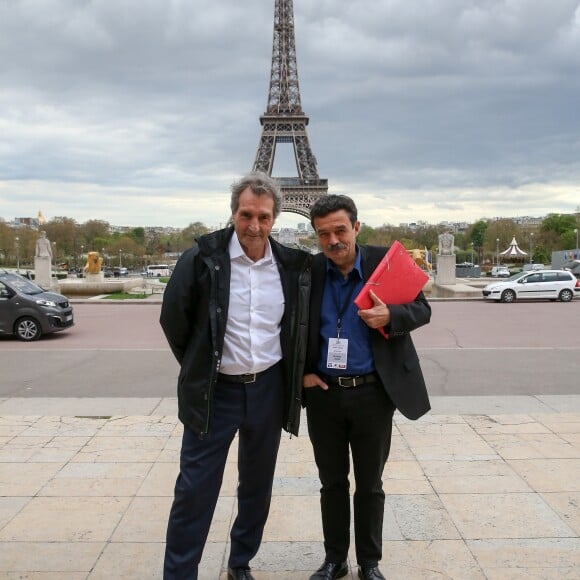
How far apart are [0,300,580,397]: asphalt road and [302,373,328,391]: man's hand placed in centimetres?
512

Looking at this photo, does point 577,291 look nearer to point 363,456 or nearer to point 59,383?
point 59,383

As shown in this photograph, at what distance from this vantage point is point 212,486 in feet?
Result: 9.67

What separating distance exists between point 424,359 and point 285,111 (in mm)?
67209

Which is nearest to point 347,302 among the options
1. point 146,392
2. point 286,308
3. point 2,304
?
point 286,308

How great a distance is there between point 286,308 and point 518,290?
71.2 feet

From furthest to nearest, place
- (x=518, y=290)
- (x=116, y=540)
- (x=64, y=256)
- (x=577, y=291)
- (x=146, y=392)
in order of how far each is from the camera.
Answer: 1. (x=64, y=256)
2. (x=577, y=291)
3. (x=518, y=290)
4. (x=146, y=392)
5. (x=116, y=540)

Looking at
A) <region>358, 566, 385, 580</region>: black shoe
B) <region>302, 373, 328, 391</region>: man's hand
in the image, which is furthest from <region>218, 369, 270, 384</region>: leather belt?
<region>358, 566, 385, 580</region>: black shoe

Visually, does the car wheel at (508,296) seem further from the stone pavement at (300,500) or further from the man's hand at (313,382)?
the man's hand at (313,382)

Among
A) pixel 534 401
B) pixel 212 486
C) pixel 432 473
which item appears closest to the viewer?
pixel 212 486

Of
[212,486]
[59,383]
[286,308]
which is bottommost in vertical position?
[59,383]

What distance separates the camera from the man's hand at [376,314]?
9.41 feet

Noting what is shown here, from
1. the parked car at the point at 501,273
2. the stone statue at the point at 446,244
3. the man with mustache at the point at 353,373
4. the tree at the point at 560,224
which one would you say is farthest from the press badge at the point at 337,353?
the tree at the point at 560,224

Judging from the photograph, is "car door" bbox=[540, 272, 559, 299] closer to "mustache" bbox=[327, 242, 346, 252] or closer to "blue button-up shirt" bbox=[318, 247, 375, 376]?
"blue button-up shirt" bbox=[318, 247, 375, 376]

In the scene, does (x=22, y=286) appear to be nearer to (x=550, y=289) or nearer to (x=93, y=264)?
(x=550, y=289)
